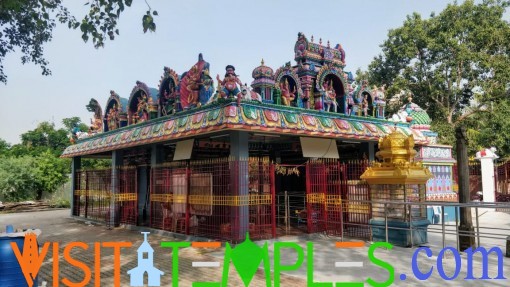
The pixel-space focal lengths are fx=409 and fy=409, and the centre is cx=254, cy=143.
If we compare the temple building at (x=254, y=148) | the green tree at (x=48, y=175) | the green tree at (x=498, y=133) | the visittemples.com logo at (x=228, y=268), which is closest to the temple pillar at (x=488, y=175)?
the temple building at (x=254, y=148)

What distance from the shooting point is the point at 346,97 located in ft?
43.9

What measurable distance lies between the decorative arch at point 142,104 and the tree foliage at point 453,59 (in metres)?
19.7

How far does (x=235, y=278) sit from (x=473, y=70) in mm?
26422

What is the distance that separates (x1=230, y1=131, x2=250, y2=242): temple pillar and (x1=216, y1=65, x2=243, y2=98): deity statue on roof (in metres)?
1.02

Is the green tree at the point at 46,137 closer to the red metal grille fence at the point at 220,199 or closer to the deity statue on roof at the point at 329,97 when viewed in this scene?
the red metal grille fence at the point at 220,199

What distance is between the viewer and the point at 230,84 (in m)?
10.2

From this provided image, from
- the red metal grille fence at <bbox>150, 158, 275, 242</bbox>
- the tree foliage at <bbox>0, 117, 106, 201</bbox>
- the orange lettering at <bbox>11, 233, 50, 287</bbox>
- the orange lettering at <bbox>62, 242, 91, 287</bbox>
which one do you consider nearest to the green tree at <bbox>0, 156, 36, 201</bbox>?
A: the tree foliage at <bbox>0, 117, 106, 201</bbox>

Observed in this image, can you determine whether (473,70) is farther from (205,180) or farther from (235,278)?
(235,278)

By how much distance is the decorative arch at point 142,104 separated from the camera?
13.9m

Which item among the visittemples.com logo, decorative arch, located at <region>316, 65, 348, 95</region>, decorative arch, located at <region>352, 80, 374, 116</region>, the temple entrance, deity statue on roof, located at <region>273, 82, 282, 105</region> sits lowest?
the visittemples.com logo


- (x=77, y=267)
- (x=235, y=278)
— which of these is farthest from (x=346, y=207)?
(x=77, y=267)

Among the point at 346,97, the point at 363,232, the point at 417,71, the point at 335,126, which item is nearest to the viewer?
the point at 363,232

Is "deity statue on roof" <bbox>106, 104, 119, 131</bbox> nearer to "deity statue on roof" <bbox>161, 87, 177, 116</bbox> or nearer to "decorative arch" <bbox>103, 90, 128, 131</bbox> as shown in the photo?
"decorative arch" <bbox>103, 90, 128, 131</bbox>

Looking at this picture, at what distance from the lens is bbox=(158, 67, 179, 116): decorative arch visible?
1301cm
